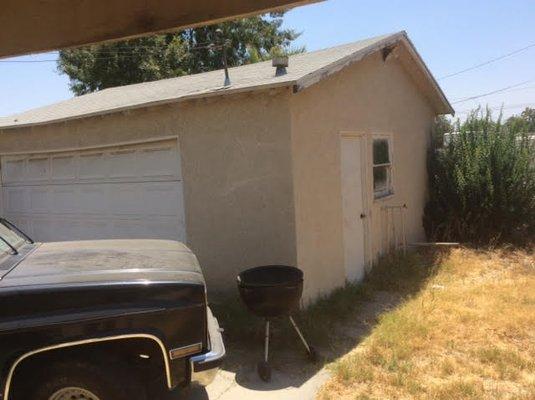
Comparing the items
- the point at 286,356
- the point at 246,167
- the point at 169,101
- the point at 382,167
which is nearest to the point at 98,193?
the point at 169,101

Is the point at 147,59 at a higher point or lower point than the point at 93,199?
higher

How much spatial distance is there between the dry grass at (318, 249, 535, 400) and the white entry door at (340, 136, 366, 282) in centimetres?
47

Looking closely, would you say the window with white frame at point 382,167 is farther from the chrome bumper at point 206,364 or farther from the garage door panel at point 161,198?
the chrome bumper at point 206,364

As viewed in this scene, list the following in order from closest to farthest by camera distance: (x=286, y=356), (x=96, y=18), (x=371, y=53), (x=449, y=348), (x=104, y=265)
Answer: (x=96, y=18)
(x=104, y=265)
(x=286, y=356)
(x=449, y=348)
(x=371, y=53)

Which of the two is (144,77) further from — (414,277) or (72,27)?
(72,27)

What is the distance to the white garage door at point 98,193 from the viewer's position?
780 cm

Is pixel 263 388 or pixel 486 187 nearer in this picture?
pixel 263 388

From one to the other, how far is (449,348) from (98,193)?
594 centimetres

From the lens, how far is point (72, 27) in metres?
2.19

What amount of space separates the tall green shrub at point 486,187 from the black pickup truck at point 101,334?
880cm

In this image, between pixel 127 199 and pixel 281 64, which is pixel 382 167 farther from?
pixel 127 199

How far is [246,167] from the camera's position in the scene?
22.4 ft

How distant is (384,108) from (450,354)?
17.1 feet

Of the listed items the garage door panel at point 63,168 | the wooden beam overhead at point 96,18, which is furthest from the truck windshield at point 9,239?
the garage door panel at point 63,168
